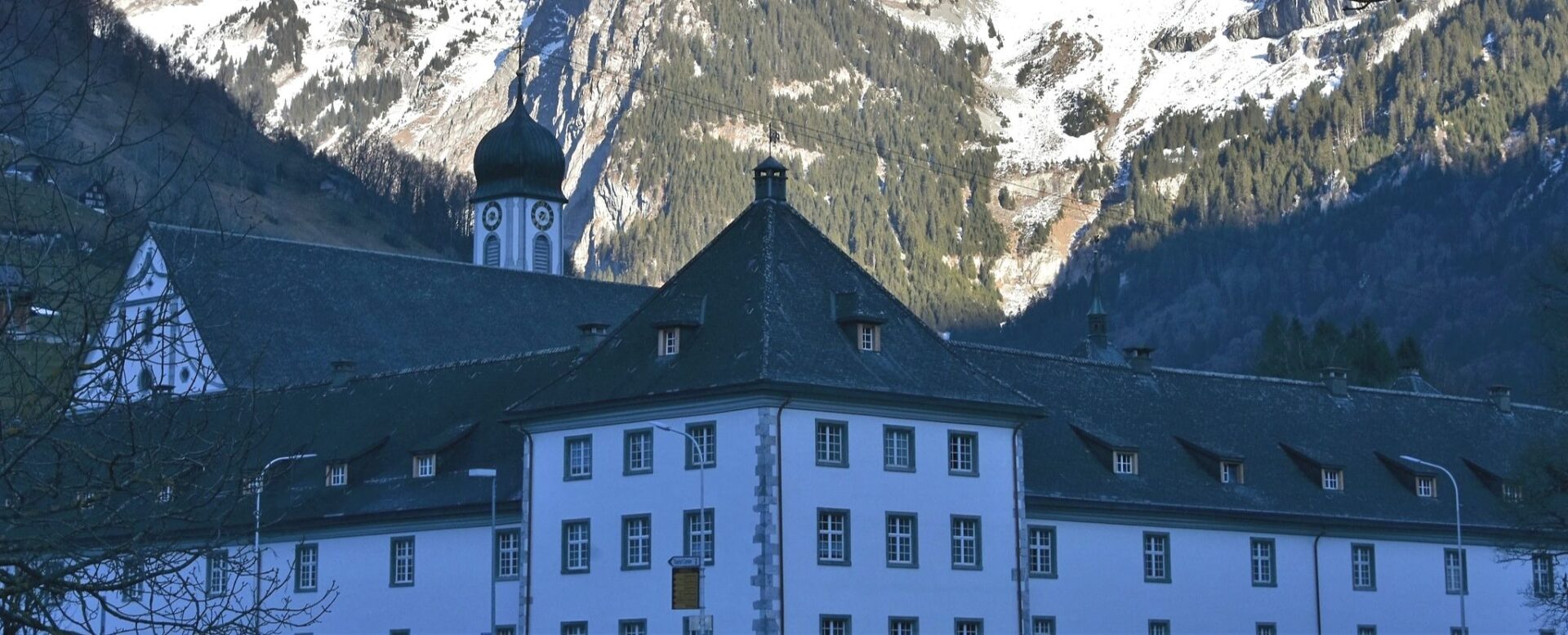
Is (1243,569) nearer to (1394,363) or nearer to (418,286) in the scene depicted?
(418,286)

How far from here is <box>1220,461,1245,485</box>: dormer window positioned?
241 ft

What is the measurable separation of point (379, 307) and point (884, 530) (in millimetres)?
39750

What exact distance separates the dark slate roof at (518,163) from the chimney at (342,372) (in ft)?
159

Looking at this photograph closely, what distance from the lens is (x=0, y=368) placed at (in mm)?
17891

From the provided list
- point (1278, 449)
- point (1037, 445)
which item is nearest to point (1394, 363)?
point (1278, 449)

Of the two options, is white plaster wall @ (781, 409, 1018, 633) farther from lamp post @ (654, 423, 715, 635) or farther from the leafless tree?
the leafless tree

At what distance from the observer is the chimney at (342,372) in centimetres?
7919

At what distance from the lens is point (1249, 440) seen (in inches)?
3024

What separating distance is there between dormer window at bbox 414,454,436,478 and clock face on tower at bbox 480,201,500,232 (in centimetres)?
5960

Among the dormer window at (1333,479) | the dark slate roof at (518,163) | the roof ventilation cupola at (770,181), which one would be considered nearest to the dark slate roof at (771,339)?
the roof ventilation cupola at (770,181)

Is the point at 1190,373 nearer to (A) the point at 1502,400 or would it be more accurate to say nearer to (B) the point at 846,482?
(A) the point at 1502,400

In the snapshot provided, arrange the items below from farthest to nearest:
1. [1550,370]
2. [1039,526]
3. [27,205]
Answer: [1039,526]
[1550,370]
[27,205]

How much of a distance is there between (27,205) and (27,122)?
3.13m

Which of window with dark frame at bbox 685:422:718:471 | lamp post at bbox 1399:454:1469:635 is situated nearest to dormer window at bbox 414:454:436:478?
window with dark frame at bbox 685:422:718:471
